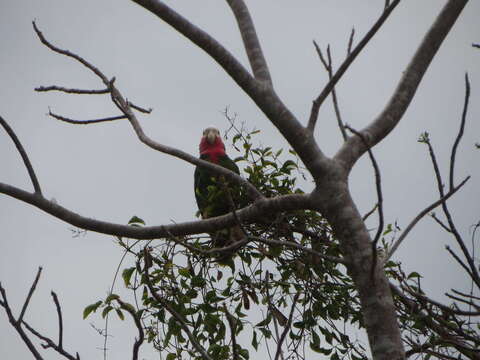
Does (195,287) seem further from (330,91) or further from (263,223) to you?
(330,91)

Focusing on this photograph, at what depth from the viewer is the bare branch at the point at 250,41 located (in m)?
2.15

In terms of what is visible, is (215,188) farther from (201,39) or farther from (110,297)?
(201,39)

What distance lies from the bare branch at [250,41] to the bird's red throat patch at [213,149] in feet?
8.38

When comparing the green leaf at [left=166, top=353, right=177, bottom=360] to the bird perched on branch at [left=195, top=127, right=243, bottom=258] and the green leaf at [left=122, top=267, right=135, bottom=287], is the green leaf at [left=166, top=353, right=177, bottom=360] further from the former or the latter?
the bird perched on branch at [left=195, top=127, right=243, bottom=258]

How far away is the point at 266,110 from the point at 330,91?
0.27 metres

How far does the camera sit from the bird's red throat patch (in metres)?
4.99

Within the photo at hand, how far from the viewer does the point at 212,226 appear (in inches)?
81.4

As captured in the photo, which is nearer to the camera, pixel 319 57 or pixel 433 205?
pixel 433 205

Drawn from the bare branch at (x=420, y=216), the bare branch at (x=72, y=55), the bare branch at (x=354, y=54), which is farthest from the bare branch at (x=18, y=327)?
the bare branch at (x=72, y=55)

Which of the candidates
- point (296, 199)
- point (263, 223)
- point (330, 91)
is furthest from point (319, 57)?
point (263, 223)

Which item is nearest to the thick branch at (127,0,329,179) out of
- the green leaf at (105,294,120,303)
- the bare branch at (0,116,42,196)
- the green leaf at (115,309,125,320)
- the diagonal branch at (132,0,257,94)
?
the diagonal branch at (132,0,257,94)

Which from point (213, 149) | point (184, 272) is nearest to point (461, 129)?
point (184, 272)

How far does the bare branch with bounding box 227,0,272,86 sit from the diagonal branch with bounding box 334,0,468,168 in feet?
1.54

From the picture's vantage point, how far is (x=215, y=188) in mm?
3252
